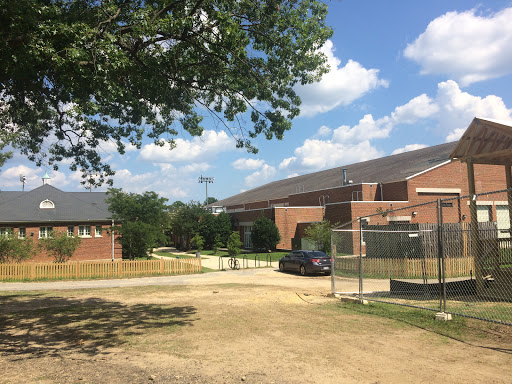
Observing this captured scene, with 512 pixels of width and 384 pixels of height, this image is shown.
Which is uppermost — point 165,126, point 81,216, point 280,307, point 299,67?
point 299,67

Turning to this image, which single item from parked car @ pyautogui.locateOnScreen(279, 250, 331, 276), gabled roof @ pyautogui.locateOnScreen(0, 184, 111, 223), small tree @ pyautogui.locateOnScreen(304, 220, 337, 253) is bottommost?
parked car @ pyautogui.locateOnScreen(279, 250, 331, 276)

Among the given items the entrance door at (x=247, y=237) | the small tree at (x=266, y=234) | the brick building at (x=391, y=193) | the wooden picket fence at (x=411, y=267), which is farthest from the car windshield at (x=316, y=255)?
the entrance door at (x=247, y=237)

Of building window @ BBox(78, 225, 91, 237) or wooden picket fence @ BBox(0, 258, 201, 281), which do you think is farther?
building window @ BBox(78, 225, 91, 237)

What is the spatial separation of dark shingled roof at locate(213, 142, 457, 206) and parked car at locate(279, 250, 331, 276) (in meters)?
17.2

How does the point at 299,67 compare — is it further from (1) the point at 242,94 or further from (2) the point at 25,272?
(2) the point at 25,272

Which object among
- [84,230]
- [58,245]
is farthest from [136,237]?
[84,230]

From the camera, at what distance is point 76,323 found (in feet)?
31.8

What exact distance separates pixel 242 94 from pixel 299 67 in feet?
5.28

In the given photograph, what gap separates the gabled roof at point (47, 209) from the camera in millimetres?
32062

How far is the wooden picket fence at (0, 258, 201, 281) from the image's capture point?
22031 mm

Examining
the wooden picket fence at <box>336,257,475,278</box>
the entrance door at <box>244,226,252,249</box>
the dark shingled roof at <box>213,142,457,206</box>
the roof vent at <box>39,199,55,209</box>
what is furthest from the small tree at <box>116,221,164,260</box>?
the dark shingled roof at <box>213,142,457,206</box>

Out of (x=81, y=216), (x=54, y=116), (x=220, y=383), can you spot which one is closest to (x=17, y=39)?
(x=54, y=116)

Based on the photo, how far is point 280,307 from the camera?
37.9 ft

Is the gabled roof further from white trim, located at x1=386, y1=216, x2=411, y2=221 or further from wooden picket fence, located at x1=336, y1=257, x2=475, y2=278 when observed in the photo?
white trim, located at x1=386, y1=216, x2=411, y2=221
